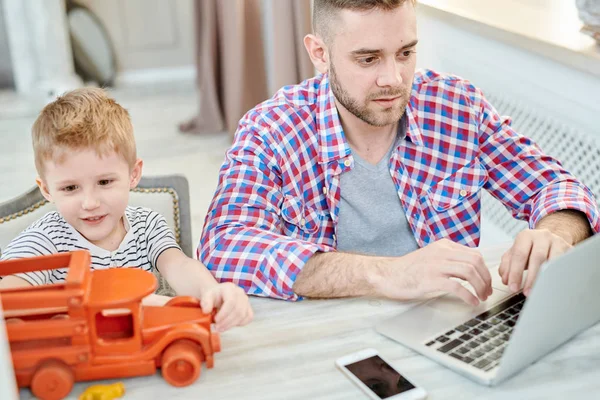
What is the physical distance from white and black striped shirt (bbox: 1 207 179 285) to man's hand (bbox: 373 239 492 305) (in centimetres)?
43

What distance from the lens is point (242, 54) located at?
12.1ft

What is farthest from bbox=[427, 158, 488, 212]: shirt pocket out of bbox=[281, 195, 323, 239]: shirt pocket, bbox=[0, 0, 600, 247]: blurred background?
bbox=[0, 0, 600, 247]: blurred background

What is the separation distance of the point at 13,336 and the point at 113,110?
51cm

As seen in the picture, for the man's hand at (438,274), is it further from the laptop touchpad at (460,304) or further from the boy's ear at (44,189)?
the boy's ear at (44,189)

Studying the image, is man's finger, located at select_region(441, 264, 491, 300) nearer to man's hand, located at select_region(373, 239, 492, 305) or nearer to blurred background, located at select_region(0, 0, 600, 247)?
man's hand, located at select_region(373, 239, 492, 305)

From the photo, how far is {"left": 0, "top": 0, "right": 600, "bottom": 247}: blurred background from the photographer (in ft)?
6.07

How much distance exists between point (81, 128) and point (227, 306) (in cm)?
44

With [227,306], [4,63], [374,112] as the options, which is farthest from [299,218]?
[4,63]

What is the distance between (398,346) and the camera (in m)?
1.01

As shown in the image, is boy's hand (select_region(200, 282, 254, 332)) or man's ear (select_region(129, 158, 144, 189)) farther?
man's ear (select_region(129, 158, 144, 189))

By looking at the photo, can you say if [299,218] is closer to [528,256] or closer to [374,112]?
[374,112]

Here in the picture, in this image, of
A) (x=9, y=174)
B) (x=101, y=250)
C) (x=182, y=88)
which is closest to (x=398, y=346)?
(x=101, y=250)

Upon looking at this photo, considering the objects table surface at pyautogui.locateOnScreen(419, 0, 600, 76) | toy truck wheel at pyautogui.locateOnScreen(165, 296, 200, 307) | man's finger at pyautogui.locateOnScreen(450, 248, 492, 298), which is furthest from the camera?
table surface at pyautogui.locateOnScreen(419, 0, 600, 76)

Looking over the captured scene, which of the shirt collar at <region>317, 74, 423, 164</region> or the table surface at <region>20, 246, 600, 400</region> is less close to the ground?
the shirt collar at <region>317, 74, 423, 164</region>
